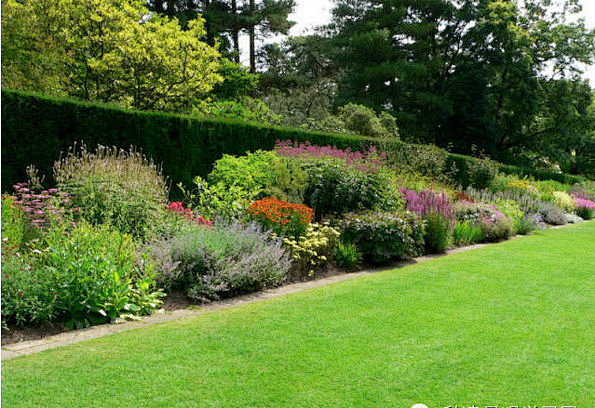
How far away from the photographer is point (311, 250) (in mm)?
6273

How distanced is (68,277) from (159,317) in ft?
2.69

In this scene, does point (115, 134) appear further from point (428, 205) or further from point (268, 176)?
point (428, 205)

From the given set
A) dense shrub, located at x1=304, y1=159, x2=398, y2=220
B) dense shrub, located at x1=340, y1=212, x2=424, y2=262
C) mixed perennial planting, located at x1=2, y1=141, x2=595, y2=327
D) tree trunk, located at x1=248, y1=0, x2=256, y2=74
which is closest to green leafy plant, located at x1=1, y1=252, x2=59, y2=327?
mixed perennial planting, located at x1=2, y1=141, x2=595, y2=327

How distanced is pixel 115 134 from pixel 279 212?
332cm

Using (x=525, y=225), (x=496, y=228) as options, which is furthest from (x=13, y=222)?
(x=525, y=225)

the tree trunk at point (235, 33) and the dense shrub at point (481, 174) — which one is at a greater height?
the tree trunk at point (235, 33)

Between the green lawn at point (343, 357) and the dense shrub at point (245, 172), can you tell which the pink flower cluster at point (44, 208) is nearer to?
the green lawn at point (343, 357)

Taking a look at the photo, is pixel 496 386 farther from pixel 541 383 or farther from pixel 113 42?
pixel 113 42

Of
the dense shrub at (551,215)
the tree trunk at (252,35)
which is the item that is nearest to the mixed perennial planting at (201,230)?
the dense shrub at (551,215)

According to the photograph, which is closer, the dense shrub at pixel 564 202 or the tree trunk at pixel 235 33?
the dense shrub at pixel 564 202

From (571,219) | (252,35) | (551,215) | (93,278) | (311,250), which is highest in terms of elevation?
(252,35)

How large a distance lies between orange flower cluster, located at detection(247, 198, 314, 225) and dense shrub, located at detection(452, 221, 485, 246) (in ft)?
11.9

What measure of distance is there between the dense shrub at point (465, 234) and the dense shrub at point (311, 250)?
325 cm

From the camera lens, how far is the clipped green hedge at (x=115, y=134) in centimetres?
680
